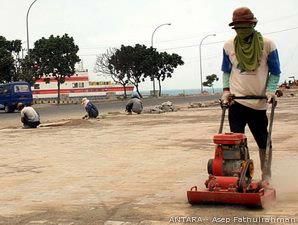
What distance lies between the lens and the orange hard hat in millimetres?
5426

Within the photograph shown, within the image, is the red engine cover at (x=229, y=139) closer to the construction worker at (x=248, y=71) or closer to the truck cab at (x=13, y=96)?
the construction worker at (x=248, y=71)

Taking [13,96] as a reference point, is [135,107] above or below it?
below

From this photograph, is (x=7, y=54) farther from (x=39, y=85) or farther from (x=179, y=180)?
(x=179, y=180)

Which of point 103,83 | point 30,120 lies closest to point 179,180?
point 30,120

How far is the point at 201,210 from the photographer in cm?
506

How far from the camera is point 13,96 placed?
125 feet

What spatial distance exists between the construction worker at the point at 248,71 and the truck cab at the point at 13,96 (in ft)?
108

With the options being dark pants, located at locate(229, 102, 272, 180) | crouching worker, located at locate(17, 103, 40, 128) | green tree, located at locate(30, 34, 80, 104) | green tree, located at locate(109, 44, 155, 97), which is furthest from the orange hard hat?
green tree, located at locate(109, 44, 155, 97)

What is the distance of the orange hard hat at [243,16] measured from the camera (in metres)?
5.43

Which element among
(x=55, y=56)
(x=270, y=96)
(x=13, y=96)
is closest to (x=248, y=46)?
(x=270, y=96)

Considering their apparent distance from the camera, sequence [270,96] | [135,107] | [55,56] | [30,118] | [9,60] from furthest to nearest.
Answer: [55,56]
[9,60]
[135,107]
[30,118]
[270,96]

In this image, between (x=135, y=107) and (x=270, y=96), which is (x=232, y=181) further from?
(x=135, y=107)

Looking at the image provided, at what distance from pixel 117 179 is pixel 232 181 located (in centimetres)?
245

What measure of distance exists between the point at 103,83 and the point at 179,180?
80.7m
